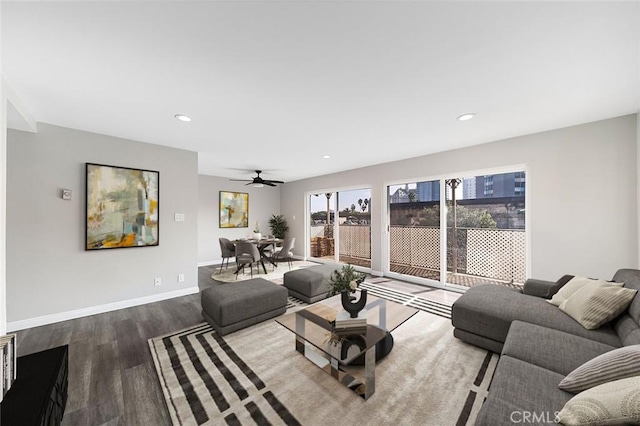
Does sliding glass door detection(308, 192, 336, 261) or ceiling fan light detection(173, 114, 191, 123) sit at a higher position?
ceiling fan light detection(173, 114, 191, 123)

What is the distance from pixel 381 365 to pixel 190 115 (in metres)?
3.28

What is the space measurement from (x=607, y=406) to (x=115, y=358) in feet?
11.1

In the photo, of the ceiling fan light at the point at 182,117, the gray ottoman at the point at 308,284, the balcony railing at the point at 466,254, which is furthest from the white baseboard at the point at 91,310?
the balcony railing at the point at 466,254

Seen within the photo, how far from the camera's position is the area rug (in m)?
1.53

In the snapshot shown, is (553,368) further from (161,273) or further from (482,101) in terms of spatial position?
(161,273)

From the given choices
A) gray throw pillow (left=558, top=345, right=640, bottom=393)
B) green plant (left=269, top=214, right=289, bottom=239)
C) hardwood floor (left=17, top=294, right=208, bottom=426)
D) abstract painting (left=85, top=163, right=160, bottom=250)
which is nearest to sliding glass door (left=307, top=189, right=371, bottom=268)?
green plant (left=269, top=214, right=289, bottom=239)

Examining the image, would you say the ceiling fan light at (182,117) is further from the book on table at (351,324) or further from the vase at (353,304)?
the book on table at (351,324)

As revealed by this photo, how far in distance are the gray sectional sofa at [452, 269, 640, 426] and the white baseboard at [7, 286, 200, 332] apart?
413 centimetres

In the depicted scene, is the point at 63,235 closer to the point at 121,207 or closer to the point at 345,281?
the point at 121,207

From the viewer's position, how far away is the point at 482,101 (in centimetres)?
229

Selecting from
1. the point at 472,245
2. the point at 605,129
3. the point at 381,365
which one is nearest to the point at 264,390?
the point at 381,365

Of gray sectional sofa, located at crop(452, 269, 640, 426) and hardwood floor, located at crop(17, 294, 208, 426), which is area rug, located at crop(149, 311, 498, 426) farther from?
gray sectional sofa, located at crop(452, 269, 640, 426)

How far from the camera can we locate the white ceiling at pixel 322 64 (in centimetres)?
130

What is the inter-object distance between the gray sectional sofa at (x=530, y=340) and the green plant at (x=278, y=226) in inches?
228
